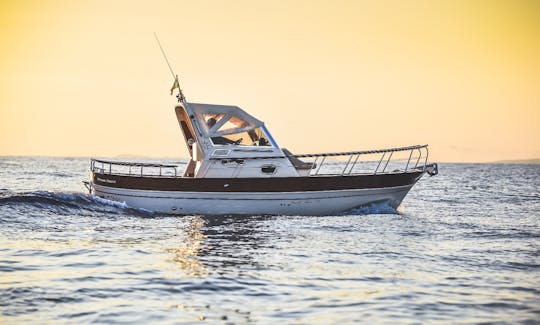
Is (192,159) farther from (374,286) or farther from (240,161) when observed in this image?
(374,286)

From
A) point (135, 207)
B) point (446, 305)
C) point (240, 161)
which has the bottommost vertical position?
point (446, 305)

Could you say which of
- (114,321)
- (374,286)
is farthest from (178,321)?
(374,286)

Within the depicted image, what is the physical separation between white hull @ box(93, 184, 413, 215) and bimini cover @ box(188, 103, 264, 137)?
264 cm

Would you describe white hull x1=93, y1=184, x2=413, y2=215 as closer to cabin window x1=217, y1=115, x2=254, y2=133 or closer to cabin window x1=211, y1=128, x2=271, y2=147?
cabin window x1=211, y1=128, x2=271, y2=147

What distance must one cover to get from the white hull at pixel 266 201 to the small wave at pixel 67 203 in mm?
1296

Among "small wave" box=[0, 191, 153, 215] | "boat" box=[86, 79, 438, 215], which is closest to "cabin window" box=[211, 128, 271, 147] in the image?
"boat" box=[86, 79, 438, 215]

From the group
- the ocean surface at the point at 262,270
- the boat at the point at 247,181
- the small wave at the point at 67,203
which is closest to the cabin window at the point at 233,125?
the boat at the point at 247,181

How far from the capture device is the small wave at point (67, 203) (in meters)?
23.2

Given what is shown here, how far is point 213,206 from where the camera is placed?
21.9m

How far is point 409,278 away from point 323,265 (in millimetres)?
2048

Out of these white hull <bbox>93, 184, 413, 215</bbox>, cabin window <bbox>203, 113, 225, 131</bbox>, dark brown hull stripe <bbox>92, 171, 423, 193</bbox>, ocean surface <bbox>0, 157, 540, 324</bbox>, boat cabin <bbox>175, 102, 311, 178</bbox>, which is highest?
cabin window <bbox>203, 113, 225, 131</bbox>

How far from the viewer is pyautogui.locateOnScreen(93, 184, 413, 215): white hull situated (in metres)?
21.5

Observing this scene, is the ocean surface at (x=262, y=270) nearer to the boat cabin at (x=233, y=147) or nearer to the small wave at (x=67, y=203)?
the small wave at (x=67, y=203)

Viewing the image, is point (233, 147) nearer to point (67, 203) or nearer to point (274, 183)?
point (274, 183)
